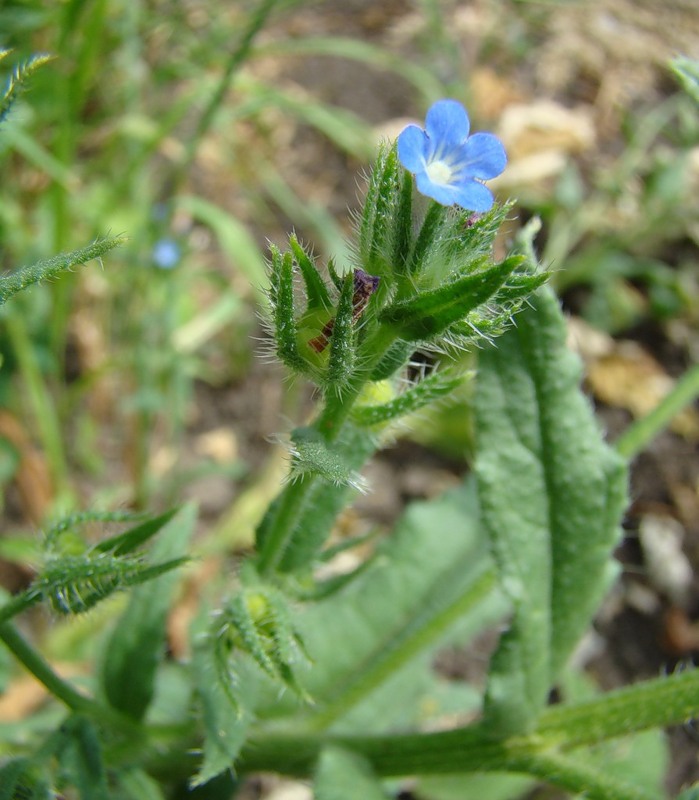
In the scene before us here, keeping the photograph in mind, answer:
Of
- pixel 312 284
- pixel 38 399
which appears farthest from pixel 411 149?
pixel 38 399

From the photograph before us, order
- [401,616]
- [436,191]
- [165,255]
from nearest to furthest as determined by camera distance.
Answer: [436,191] → [401,616] → [165,255]

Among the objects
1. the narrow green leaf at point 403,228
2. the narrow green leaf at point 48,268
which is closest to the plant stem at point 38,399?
the narrow green leaf at point 48,268

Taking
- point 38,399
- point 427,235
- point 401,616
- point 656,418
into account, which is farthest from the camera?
point 38,399

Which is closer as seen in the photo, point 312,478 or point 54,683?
point 312,478

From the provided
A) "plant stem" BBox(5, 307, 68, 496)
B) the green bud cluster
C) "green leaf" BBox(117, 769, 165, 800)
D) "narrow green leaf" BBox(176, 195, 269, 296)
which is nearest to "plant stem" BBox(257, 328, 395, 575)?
the green bud cluster

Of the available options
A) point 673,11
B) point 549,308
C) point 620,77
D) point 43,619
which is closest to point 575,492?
point 549,308

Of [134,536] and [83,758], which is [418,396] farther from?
[83,758]
